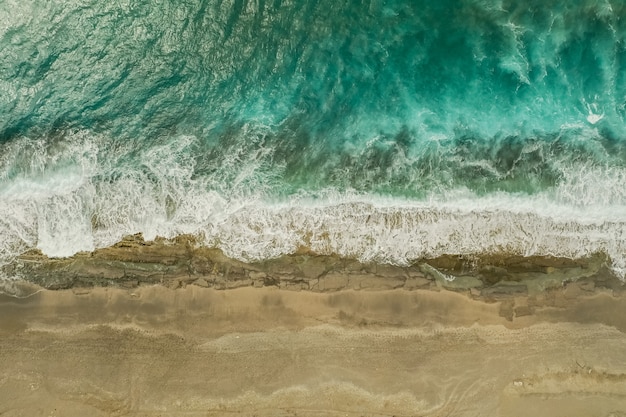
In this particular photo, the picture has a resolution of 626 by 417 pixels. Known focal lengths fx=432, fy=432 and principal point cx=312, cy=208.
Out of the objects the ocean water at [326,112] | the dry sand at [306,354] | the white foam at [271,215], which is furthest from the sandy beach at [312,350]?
the ocean water at [326,112]

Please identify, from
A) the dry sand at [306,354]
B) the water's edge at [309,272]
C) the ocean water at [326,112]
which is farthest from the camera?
the ocean water at [326,112]

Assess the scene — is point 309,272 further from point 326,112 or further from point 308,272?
point 326,112

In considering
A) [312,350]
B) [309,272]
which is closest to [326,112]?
[309,272]

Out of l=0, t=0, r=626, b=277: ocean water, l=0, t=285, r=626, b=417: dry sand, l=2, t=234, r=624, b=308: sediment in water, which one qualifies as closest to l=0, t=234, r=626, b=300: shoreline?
l=2, t=234, r=624, b=308: sediment in water

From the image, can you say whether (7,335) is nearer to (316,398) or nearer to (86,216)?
(86,216)

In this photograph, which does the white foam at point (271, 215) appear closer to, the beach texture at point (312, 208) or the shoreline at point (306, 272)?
the beach texture at point (312, 208)

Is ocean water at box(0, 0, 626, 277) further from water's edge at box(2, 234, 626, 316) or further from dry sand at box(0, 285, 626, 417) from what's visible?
dry sand at box(0, 285, 626, 417)
